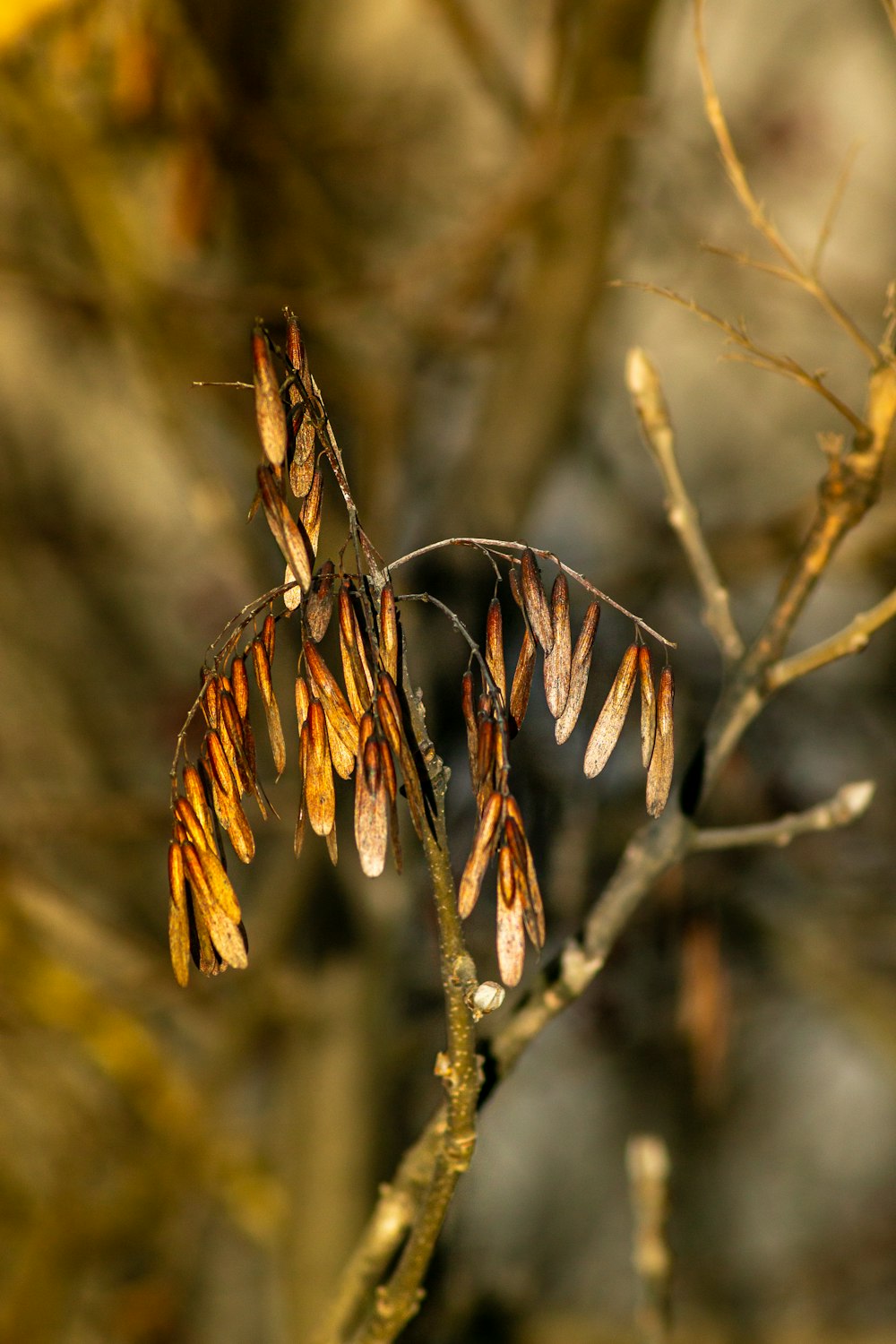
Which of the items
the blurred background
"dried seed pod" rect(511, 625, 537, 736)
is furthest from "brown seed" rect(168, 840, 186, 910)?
the blurred background

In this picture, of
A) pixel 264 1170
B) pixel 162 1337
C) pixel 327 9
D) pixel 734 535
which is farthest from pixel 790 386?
pixel 162 1337

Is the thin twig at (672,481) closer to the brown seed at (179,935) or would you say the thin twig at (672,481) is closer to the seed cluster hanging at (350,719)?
the seed cluster hanging at (350,719)

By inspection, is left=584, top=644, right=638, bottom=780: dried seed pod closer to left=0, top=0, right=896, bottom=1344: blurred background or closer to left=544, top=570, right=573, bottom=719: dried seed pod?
left=544, top=570, right=573, bottom=719: dried seed pod

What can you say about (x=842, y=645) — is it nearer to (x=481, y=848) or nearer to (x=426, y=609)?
(x=481, y=848)

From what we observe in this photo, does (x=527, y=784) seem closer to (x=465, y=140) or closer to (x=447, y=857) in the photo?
(x=447, y=857)

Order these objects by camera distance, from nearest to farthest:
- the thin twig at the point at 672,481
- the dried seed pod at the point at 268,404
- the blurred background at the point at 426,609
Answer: the dried seed pod at the point at 268,404 < the thin twig at the point at 672,481 < the blurred background at the point at 426,609

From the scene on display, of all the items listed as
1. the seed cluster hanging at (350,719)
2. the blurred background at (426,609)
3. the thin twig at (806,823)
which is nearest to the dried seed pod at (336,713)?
the seed cluster hanging at (350,719)
